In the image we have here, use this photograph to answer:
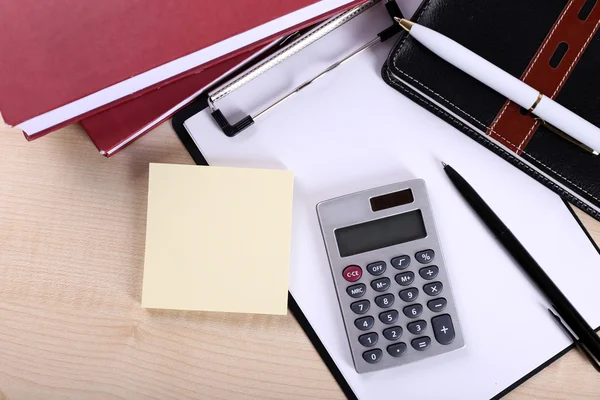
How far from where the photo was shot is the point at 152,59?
16.5 inches

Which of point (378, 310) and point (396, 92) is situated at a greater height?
point (396, 92)

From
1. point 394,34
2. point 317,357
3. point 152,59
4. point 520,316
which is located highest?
point 394,34

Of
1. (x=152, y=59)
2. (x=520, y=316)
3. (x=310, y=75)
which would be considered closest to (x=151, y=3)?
(x=152, y=59)

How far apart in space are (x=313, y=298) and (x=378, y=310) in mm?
62

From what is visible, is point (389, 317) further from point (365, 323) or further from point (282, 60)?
point (282, 60)

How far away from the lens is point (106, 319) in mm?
503

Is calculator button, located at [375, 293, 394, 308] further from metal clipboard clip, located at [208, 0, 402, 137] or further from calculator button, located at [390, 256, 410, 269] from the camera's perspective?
metal clipboard clip, located at [208, 0, 402, 137]

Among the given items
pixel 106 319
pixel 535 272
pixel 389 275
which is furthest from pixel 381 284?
pixel 106 319

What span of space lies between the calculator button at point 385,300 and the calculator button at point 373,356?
0.04m

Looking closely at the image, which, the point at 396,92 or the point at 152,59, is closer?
the point at 152,59

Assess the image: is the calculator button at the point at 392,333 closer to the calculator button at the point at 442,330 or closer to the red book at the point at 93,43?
the calculator button at the point at 442,330

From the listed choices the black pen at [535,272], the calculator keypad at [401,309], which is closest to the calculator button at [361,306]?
the calculator keypad at [401,309]

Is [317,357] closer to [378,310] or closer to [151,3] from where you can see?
[378,310]

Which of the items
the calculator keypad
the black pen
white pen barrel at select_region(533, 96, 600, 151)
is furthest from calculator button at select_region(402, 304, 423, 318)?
white pen barrel at select_region(533, 96, 600, 151)
